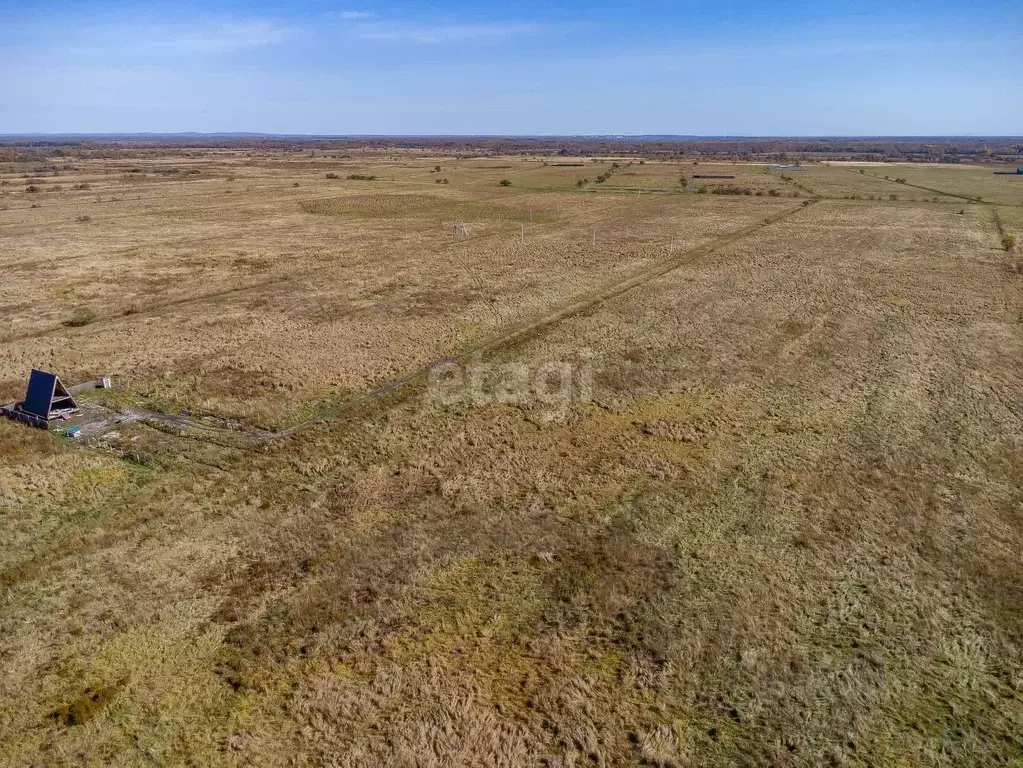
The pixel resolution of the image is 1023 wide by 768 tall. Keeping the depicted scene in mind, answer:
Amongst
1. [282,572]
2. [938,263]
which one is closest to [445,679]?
[282,572]

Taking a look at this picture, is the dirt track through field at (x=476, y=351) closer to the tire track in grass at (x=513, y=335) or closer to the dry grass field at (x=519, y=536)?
the tire track in grass at (x=513, y=335)

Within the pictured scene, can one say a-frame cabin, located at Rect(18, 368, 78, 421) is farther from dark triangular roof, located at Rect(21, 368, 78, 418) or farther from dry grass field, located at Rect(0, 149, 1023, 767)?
dry grass field, located at Rect(0, 149, 1023, 767)

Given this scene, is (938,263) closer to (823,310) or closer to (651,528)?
(823,310)

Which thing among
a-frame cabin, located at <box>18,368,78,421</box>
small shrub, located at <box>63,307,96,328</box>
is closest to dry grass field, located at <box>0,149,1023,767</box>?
small shrub, located at <box>63,307,96,328</box>

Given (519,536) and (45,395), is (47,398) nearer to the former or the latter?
(45,395)

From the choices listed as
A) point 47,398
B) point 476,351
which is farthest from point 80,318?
point 476,351

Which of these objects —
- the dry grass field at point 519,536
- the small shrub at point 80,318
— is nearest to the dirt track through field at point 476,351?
the dry grass field at point 519,536

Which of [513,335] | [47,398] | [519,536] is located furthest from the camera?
[513,335]
